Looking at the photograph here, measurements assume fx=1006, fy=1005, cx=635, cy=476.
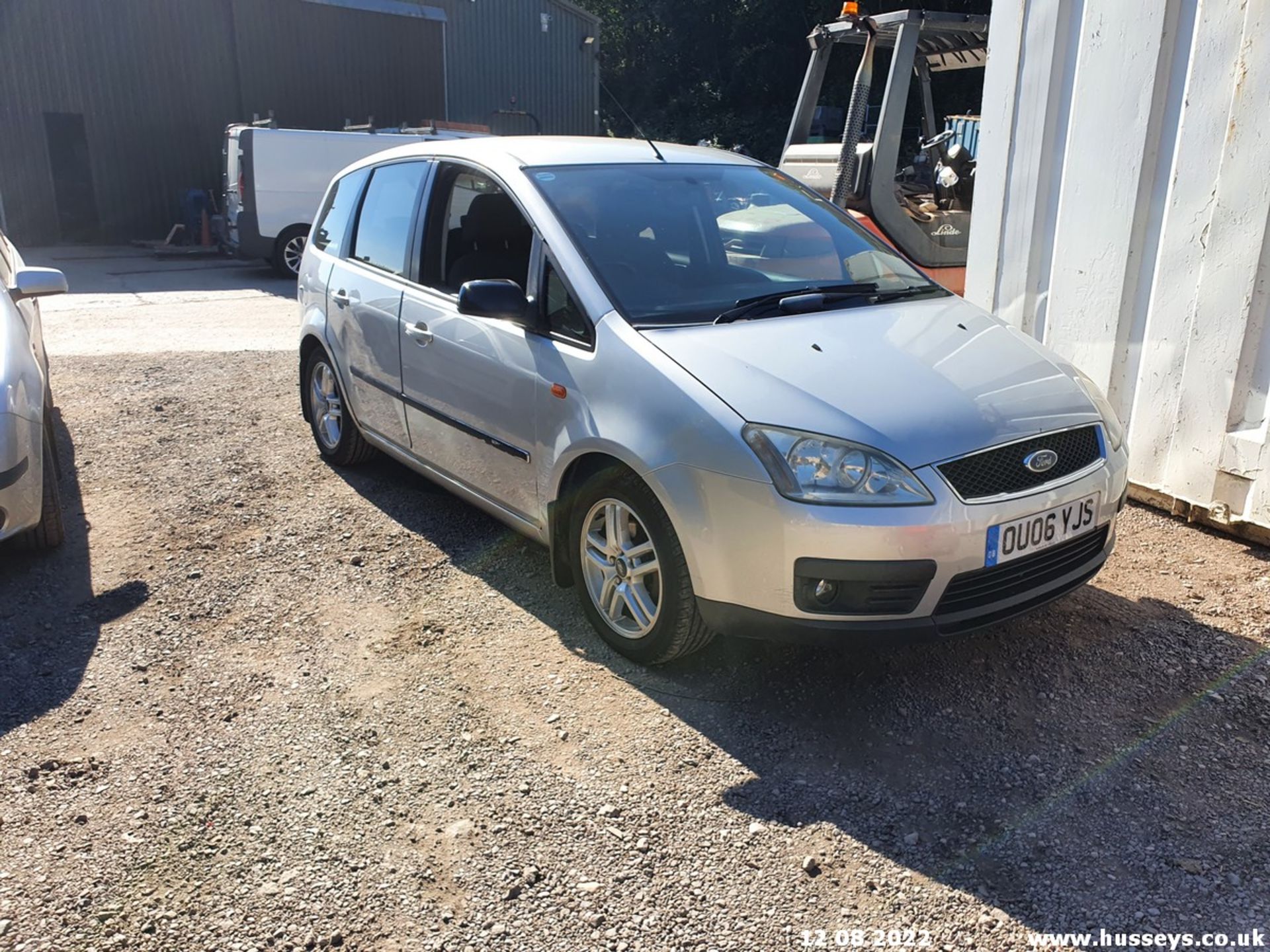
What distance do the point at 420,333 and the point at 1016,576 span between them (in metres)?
2.56

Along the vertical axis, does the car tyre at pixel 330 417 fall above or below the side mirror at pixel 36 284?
below

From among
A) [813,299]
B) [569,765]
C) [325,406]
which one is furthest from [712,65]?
[569,765]

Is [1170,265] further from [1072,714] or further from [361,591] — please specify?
[361,591]

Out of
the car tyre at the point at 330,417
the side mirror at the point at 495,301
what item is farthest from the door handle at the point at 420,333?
the car tyre at the point at 330,417

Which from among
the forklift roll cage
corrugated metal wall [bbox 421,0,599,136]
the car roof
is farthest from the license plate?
corrugated metal wall [bbox 421,0,599,136]

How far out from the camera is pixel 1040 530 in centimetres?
307

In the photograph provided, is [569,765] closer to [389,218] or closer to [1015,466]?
[1015,466]

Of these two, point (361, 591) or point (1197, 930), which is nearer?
point (1197, 930)

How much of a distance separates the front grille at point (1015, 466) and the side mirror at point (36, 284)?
434 centimetres

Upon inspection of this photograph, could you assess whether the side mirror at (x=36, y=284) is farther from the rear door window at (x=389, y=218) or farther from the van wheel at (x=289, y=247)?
the van wheel at (x=289, y=247)

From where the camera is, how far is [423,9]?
20.5 m

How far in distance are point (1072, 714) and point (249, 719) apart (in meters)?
2.66

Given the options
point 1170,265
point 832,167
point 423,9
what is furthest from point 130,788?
point 423,9

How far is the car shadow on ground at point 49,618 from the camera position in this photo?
3.43 meters
